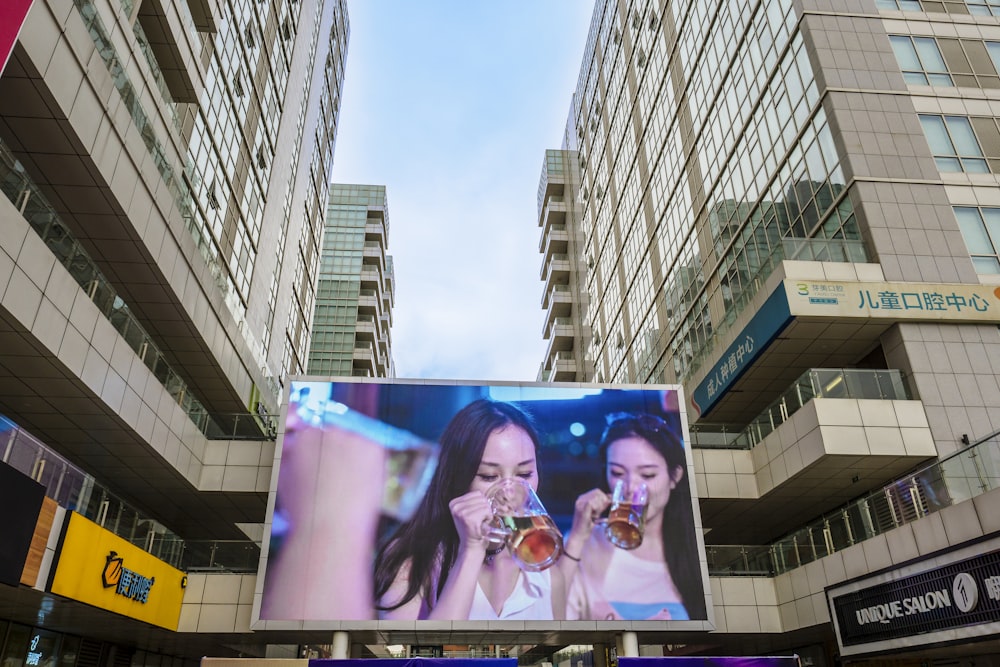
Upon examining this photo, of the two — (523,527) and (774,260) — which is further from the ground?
(774,260)

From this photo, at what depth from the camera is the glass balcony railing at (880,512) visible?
17703 mm

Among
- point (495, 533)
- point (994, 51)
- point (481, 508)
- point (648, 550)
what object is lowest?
point (648, 550)

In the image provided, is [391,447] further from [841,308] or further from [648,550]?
[841,308]

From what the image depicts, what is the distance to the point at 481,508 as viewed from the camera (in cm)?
2586

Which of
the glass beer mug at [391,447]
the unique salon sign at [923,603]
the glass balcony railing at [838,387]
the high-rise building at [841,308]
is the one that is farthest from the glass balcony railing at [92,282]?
the unique salon sign at [923,603]

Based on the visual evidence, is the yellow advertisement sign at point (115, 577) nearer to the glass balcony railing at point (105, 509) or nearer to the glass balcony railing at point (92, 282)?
the glass balcony railing at point (105, 509)

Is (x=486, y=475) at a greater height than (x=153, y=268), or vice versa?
(x=153, y=268)

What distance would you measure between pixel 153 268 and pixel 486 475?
1276 cm

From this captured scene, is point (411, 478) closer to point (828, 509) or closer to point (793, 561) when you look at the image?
point (793, 561)

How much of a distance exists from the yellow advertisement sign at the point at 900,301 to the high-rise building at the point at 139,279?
19.8 m

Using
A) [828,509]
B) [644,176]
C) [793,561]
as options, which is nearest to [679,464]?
[793,561]

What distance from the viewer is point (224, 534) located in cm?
3525

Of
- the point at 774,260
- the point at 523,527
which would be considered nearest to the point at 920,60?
the point at 774,260

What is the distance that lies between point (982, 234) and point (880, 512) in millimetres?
11401
